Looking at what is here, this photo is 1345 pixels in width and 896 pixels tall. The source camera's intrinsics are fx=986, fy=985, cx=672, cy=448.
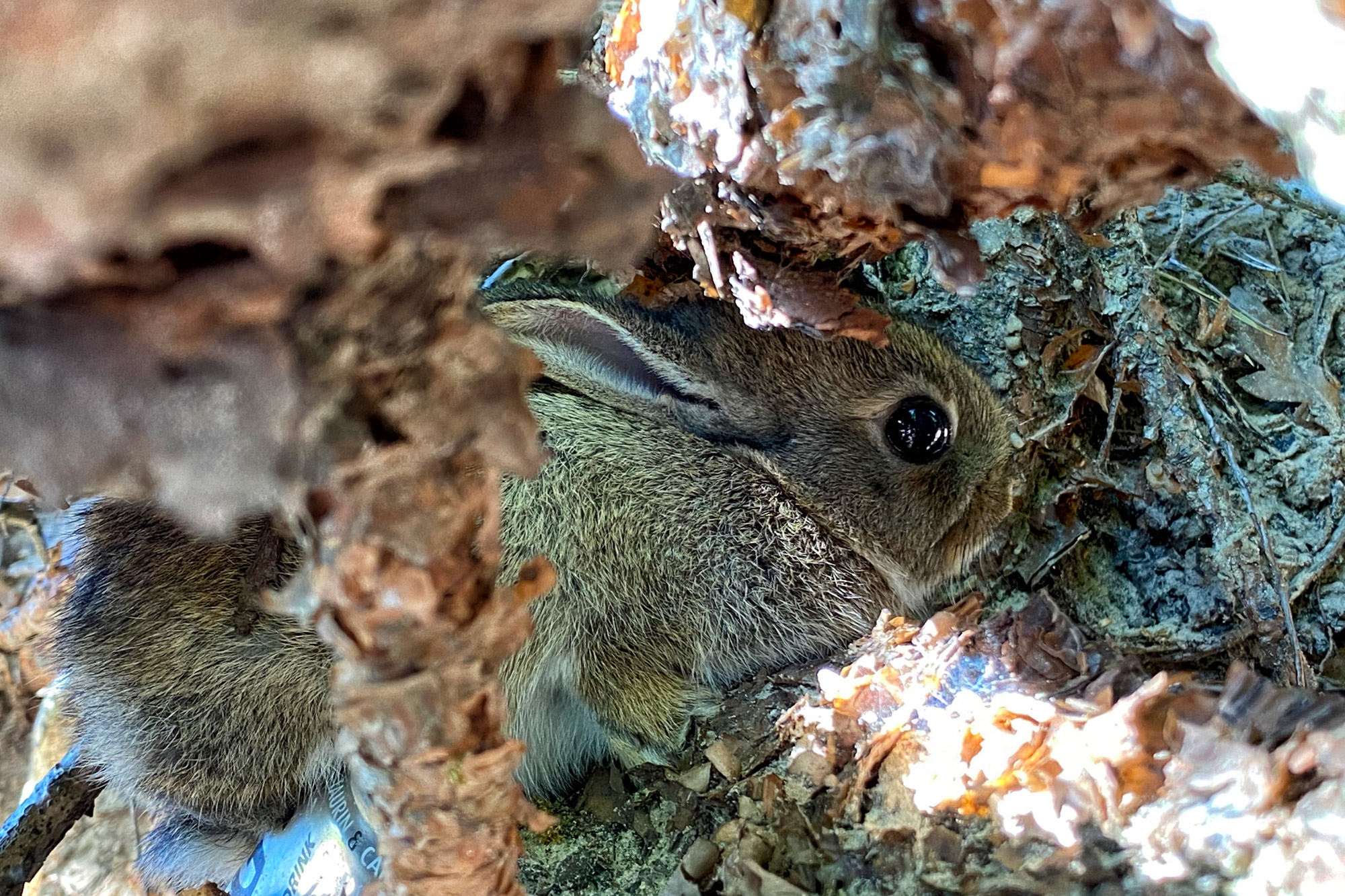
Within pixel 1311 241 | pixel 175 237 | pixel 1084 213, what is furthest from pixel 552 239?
pixel 1311 241

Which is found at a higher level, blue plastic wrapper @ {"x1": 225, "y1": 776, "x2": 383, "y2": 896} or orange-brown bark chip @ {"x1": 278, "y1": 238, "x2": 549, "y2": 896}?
orange-brown bark chip @ {"x1": 278, "y1": 238, "x2": 549, "y2": 896}

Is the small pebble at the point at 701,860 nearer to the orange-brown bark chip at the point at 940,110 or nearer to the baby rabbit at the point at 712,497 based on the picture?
the baby rabbit at the point at 712,497

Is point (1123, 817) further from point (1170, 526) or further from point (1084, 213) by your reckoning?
point (1170, 526)

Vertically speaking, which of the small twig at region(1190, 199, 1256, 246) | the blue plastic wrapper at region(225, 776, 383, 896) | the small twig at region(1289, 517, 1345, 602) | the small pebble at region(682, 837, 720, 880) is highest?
the small twig at region(1190, 199, 1256, 246)

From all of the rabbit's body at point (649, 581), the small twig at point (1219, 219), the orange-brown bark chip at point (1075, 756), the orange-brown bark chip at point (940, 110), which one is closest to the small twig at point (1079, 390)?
the small twig at point (1219, 219)

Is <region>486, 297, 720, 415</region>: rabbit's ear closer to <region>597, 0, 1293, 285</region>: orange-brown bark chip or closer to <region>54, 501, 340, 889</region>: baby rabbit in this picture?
<region>54, 501, 340, 889</region>: baby rabbit

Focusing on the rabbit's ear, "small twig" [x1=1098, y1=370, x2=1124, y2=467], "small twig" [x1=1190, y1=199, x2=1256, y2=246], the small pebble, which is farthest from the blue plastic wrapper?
"small twig" [x1=1190, y1=199, x2=1256, y2=246]

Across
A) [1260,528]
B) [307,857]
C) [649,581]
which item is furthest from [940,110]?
[307,857]

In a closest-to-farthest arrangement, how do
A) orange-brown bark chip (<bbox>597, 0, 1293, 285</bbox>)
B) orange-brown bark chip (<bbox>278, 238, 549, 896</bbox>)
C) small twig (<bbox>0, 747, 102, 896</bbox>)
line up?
1. orange-brown bark chip (<bbox>278, 238, 549, 896</bbox>)
2. orange-brown bark chip (<bbox>597, 0, 1293, 285</bbox>)
3. small twig (<bbox>0, 747, 102, 896</bbox>)
